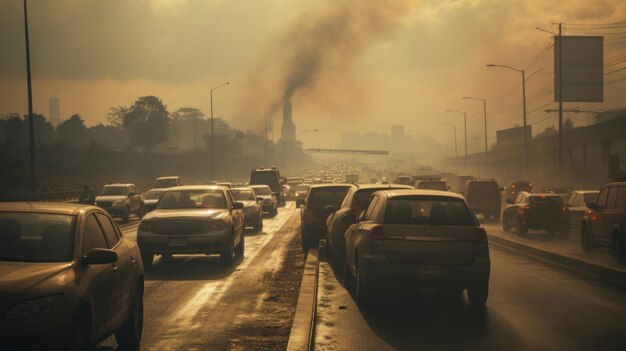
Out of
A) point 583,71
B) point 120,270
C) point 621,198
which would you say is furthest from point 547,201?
point 583,71

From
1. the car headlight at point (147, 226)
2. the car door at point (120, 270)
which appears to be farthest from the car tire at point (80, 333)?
the car headlight at point (147, 226)

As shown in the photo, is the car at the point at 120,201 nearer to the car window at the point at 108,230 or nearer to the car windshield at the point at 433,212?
the car windshield at the point at 433,212

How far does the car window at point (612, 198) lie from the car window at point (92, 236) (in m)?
14.8

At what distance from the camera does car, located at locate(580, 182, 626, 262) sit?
62.7 feet

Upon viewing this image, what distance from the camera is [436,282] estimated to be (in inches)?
452

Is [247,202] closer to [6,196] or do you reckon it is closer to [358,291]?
[6,196]

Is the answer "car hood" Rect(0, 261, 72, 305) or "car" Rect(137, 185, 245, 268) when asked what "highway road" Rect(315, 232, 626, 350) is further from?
"car" Rect(137, 185, 245, 268)

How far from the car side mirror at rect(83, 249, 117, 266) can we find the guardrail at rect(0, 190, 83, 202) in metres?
35.9

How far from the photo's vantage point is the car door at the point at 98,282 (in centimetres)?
740

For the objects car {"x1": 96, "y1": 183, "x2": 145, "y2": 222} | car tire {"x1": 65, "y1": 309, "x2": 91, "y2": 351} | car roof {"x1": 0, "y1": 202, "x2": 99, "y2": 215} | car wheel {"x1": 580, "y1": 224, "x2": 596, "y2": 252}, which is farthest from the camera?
car {"x1": 96, "y1": 183, "x2": 145, "y2": 222}

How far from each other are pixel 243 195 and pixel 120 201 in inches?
320

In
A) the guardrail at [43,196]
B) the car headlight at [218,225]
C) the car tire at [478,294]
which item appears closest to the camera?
the car tire at [478,294]

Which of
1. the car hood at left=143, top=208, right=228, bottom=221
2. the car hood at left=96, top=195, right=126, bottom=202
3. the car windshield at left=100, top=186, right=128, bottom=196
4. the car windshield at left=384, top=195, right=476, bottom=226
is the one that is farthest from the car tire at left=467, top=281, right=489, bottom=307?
the car windshield at left=100, top=186, right=128, bottom=196

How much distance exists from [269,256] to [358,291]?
344 inches
